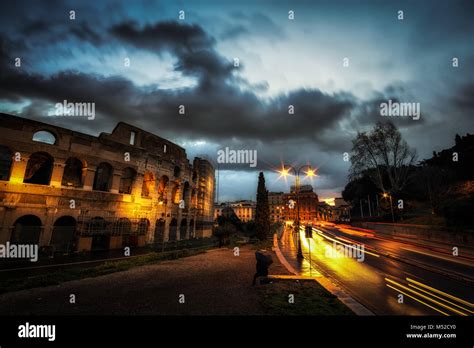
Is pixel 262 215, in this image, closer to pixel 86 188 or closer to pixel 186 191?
pixel 186 191

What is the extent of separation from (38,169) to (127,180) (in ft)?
29.3

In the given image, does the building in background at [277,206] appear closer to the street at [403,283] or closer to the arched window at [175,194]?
the arched window at [175,194]

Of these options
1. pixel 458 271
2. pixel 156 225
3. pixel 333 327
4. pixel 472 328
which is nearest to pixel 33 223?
pixel 156 225

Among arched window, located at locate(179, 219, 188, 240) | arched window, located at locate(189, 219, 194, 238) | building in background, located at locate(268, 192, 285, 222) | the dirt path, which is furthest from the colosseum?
building in background, located at locate(268, 192, 285, 222)

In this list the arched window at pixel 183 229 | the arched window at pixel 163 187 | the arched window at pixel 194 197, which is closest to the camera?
the arched window at pixel 163 187

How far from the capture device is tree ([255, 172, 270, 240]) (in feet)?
88.2

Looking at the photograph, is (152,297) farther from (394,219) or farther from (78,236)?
(394,219)

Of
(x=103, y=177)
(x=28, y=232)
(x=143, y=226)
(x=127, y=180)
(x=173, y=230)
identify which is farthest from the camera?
(x=173, y=230)

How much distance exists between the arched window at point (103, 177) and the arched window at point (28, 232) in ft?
20.3

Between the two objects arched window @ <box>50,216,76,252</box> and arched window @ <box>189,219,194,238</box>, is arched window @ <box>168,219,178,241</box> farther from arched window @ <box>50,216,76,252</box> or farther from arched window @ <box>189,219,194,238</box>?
arched window @ <box>50,216,76,252</box>

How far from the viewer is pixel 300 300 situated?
657 cm

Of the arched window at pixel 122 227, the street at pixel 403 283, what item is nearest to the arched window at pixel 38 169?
the arched window at pixel 122 227

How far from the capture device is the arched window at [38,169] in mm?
21562

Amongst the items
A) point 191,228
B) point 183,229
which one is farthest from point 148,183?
point 191,228
